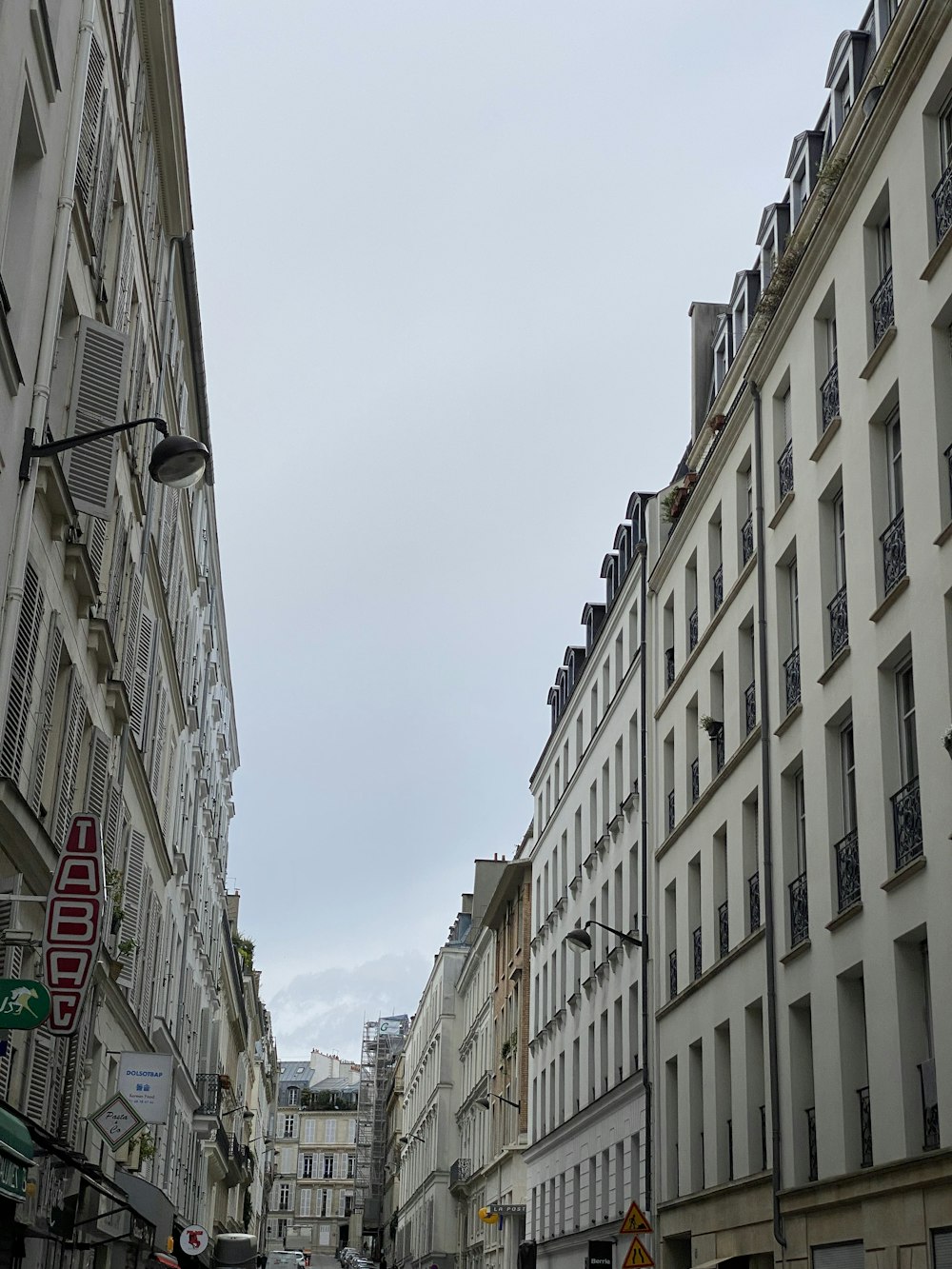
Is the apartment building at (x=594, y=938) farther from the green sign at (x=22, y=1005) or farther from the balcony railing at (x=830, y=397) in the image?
the green sign at (x=22, y=1005)

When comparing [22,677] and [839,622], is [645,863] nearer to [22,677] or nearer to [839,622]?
[839,622]

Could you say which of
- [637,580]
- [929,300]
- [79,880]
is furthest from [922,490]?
[637,580]

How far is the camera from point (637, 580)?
37188 mm

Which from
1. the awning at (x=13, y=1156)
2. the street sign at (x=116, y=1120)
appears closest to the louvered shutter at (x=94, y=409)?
the awning at (x=13, y=1156)

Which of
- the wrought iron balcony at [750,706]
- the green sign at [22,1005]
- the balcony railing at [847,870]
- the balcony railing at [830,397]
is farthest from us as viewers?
the wrought iron balcony at [750,706]

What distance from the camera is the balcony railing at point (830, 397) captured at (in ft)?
75.9

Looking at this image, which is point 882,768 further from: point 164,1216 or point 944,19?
point 164,1216

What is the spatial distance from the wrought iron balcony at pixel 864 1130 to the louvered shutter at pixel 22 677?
11.0 meters

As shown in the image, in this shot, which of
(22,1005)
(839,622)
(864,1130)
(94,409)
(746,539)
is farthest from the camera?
(746,539)

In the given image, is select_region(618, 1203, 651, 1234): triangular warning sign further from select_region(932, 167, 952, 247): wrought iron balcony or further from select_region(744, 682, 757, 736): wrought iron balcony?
select_region(932, 167, 952, 247): wrought iron balcony

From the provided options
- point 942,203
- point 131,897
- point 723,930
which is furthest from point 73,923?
point 723,930

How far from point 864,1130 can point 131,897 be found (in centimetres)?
1234

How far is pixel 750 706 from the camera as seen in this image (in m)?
27.0

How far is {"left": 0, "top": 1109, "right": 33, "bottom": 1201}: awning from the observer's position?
13430 millimetres
